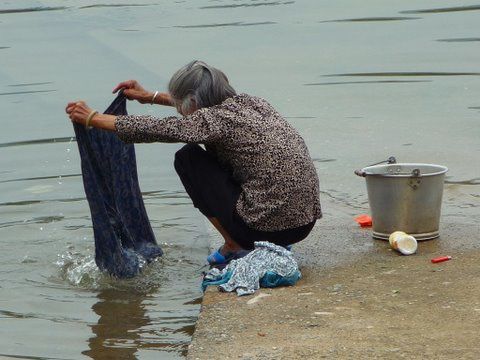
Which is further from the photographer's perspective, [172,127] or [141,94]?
[141,94]

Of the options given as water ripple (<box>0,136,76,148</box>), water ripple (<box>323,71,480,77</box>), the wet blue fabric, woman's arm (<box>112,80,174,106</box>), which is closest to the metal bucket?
woman's arm (<box>112,80,174,106</box>)

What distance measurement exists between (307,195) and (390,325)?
1123 mm

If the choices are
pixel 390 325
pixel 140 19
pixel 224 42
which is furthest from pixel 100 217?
pixel 140 19

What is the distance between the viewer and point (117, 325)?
17.5 feet

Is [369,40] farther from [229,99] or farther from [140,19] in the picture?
[229,99]

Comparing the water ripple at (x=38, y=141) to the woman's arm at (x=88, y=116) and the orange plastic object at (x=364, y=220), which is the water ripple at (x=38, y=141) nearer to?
the orange plastic object at (x=364, y=220)

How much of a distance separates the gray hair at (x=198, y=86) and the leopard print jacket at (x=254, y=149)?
0.22 ft

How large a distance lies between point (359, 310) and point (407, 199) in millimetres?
1155

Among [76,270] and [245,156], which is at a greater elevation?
[245,156]

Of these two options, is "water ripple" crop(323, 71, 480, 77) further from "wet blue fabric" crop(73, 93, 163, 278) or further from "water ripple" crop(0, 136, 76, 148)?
"wet blue fabric" crop(73, 93, 163, 278)

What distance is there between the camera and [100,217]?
5812 mm

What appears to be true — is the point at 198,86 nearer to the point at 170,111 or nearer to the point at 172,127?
the point at 172,127

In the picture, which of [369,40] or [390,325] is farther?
[369,40]

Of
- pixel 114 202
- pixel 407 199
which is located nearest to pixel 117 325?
pixel 114 202
